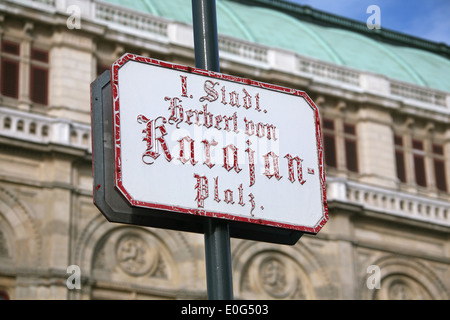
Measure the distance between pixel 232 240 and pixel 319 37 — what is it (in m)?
14.3

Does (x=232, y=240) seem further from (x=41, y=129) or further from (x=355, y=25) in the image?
(x=355, y=25)

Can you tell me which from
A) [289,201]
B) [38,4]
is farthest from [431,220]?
[289,201]

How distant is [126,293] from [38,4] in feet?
Result: 34.0

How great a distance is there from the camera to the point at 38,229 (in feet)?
110

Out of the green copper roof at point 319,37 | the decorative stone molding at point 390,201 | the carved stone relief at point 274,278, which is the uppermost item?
the green copper roof at point 319,37

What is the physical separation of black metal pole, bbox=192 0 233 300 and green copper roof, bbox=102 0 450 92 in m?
30.0

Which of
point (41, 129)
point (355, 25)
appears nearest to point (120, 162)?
point (41, 129)

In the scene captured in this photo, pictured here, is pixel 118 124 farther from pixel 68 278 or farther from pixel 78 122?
pixel 78 122

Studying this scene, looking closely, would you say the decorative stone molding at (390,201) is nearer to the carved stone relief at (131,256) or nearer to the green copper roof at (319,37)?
the carved stone relief at (131,256)

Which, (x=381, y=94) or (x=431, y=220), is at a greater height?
(x=381, y=94)

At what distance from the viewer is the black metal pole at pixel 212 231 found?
405 inches

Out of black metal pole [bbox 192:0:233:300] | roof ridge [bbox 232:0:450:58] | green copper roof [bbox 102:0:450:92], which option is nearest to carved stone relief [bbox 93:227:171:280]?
green copper roof [bbox 102:0:450:92]

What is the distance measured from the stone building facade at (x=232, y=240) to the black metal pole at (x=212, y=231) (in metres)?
21.8

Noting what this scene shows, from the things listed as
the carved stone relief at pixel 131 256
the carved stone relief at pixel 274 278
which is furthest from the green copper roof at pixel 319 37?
the carved stone relief at pixel 131 256
